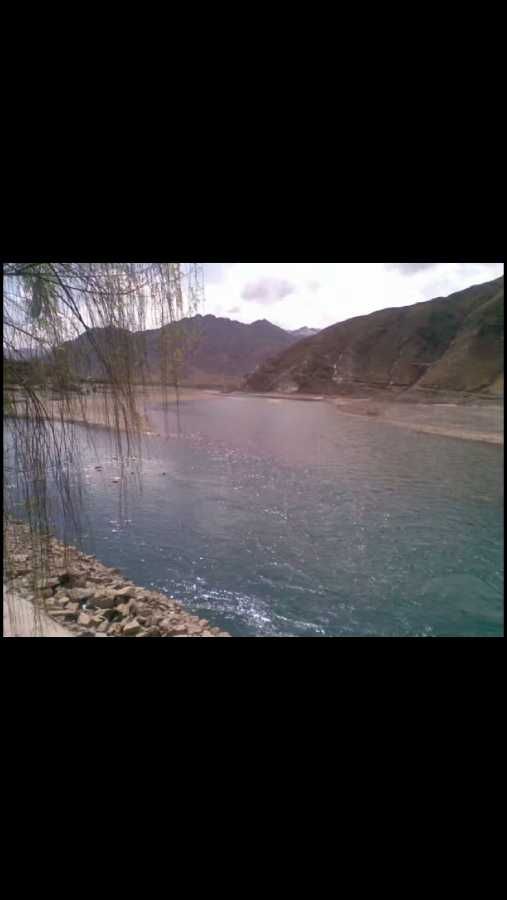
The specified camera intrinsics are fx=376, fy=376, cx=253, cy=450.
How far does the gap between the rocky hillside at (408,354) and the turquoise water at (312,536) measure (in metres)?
18.0

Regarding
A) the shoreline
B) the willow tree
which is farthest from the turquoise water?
the shoreline

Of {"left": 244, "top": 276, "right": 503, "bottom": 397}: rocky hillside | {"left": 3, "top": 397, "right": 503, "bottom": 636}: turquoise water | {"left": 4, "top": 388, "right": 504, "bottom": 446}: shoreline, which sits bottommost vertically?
{"left": 3, "top": 397, "right": 503, "bottom": 636}: turquoise water

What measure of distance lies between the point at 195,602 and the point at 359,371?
41.6m

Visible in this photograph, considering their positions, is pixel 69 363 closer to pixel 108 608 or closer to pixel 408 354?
pixel 108 608

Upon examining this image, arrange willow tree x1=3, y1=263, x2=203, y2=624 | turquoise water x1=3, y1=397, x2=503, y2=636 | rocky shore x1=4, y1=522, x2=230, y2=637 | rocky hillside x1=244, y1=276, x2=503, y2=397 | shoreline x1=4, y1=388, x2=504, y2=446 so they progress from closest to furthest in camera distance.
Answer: willow tree x1=3, y1=263, x2=203, y2=624 → rocky shore x1=4, y1=522, x2=230, y2=637 → turquoise water x1=3, y1=397, x2=503, y2=636 → shoreline x1=4, y1=388, x2=504, y2=446 → rocky hillside x1=244, y1=276, x2=503, y2=397

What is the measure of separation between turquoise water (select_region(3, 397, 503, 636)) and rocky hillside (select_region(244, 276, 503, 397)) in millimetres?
17978

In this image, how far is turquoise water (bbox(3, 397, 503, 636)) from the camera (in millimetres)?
4648

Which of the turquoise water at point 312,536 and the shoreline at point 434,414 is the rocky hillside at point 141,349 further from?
the shoreline at point 434,414

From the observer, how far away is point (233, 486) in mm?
10016

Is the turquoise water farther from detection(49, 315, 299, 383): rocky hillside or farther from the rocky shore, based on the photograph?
the rocky shore

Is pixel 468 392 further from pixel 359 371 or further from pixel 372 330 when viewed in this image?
pixel 372 330

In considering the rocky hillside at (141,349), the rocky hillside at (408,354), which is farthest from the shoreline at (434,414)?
the rocky hillside at (141,349)

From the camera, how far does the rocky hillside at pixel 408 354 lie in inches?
1135

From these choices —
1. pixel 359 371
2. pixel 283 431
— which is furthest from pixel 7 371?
pixel 359 371
